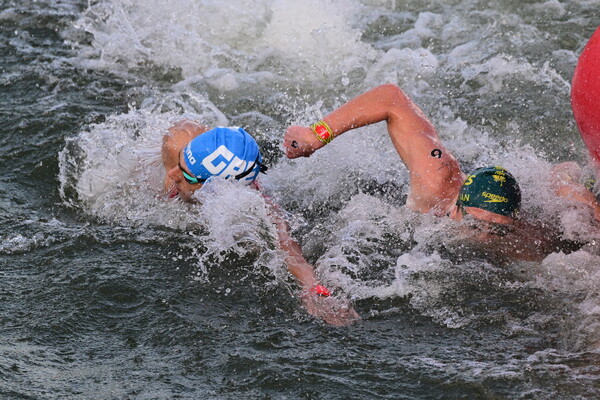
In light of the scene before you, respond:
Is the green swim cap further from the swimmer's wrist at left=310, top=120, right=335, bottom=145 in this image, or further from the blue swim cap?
the blue swim cap

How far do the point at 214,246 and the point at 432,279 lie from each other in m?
1.54

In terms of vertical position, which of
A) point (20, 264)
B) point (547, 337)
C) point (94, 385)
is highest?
point (547, 337)

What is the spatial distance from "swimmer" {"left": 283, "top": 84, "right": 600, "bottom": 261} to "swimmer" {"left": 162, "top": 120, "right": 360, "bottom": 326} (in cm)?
45

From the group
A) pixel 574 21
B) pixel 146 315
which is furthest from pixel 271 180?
pixel 574 21

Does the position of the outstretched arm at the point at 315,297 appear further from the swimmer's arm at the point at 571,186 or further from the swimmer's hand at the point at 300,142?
the swimmer's arm at the point at 571,186

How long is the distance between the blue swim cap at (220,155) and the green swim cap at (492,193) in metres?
1.56

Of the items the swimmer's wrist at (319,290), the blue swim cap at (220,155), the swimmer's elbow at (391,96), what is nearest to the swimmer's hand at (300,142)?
the blue swim cap at (220,155)

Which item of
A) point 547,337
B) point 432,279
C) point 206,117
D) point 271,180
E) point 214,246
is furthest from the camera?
point 206,117

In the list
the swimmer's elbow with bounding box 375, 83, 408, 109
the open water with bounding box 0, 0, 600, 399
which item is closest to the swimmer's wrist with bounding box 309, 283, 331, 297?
the open water with bounding box 0, 0, 600, 399

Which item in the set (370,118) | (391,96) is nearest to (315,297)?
(370,118)

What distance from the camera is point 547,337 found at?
4.55 metres

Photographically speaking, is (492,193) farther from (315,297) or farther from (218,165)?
(218,165)

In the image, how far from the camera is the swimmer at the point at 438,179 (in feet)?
17.2

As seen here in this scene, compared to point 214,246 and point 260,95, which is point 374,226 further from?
point 260,95
